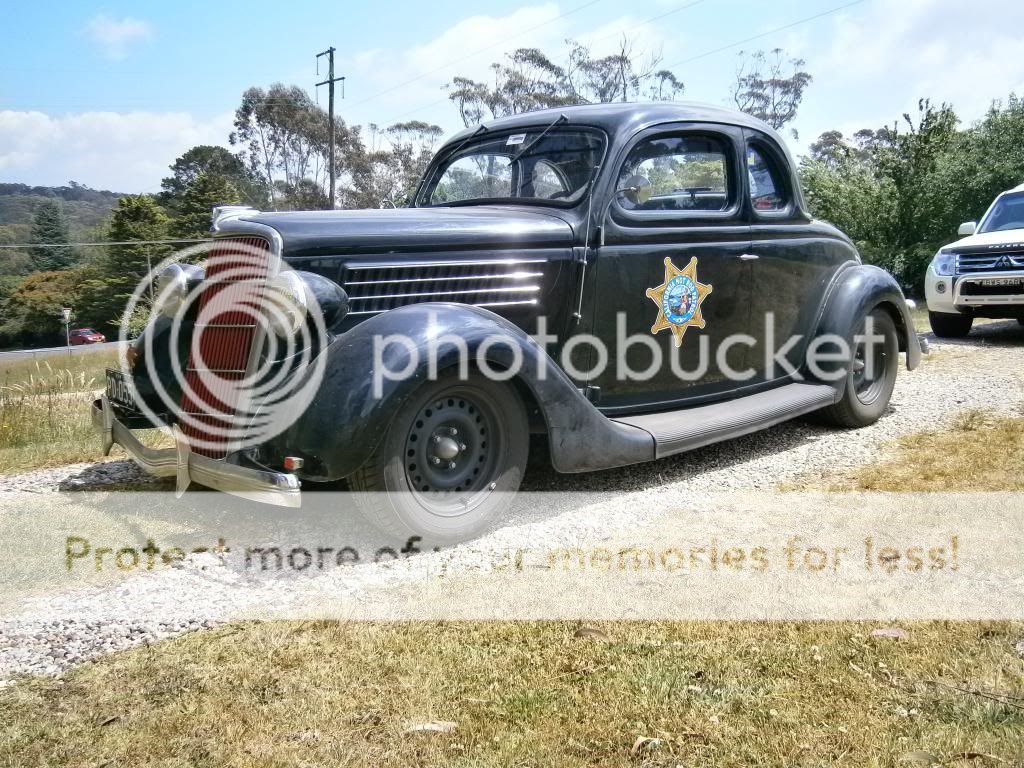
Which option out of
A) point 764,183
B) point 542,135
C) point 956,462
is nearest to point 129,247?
point 542,135

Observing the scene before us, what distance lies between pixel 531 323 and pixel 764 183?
2.00 meters

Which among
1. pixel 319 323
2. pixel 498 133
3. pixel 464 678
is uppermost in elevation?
pixel 498 133

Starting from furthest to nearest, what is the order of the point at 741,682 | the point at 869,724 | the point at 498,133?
the point at 498,133, the point at 741,682, the point at 869,724

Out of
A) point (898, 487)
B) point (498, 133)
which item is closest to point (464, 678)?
point (898, 487)

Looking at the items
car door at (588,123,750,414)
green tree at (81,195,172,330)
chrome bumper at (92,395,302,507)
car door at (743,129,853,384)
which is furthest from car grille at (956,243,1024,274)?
green tree at (81,195,172,330)

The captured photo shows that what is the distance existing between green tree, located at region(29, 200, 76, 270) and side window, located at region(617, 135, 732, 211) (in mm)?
63434

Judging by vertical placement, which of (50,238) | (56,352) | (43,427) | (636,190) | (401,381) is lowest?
(56,352)

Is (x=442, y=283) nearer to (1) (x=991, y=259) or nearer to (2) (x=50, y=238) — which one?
(1) (x=991, y=259)

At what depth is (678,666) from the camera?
2609mm

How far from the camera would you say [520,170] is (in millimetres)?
4809

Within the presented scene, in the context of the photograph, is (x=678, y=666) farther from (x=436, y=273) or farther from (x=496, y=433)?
(x=436, y=273)

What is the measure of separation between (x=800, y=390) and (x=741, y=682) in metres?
3.13

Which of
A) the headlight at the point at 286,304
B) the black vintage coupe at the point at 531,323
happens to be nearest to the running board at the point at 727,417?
the black vintage coupe at the point at 531,323

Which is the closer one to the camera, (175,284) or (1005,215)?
(175,284)
